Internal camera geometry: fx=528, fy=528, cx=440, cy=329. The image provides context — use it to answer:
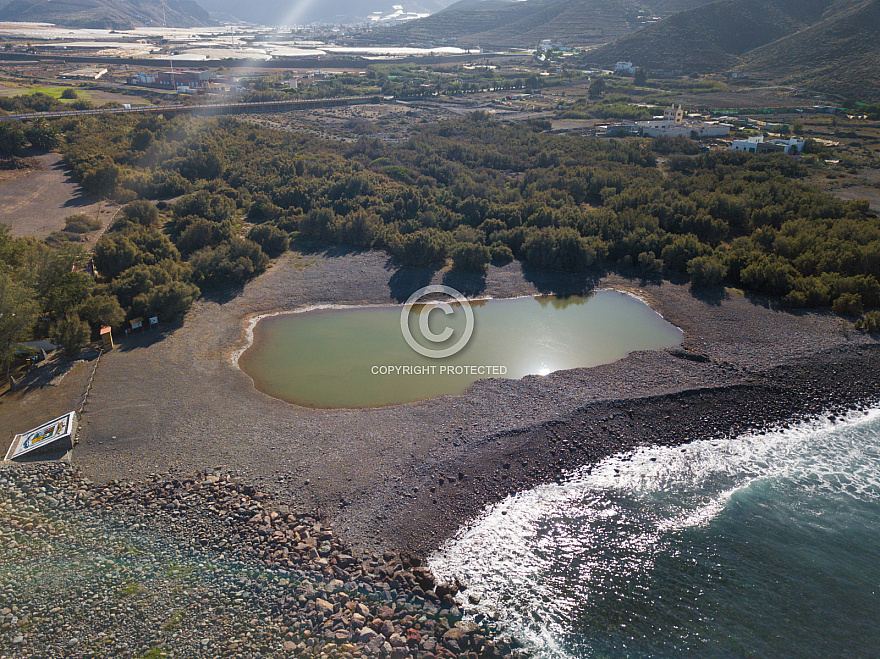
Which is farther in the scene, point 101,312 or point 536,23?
point 536,23

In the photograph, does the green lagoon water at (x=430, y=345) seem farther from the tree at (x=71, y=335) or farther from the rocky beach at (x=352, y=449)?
the tree at (x=71, y=335)

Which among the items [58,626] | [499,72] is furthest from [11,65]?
[58,626]

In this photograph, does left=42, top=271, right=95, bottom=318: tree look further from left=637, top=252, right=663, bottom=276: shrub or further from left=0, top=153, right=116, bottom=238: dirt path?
left=637, top=252, right=663, bottom=276: shrub

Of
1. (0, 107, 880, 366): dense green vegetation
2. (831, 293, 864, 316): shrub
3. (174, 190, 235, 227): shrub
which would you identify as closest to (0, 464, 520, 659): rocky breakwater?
(0, 107, 880, 366): dense green vegetation

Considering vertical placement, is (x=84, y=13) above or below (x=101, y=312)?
above

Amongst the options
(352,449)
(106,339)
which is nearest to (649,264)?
(352,449)

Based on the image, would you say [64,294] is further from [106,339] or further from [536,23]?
[536,23]
